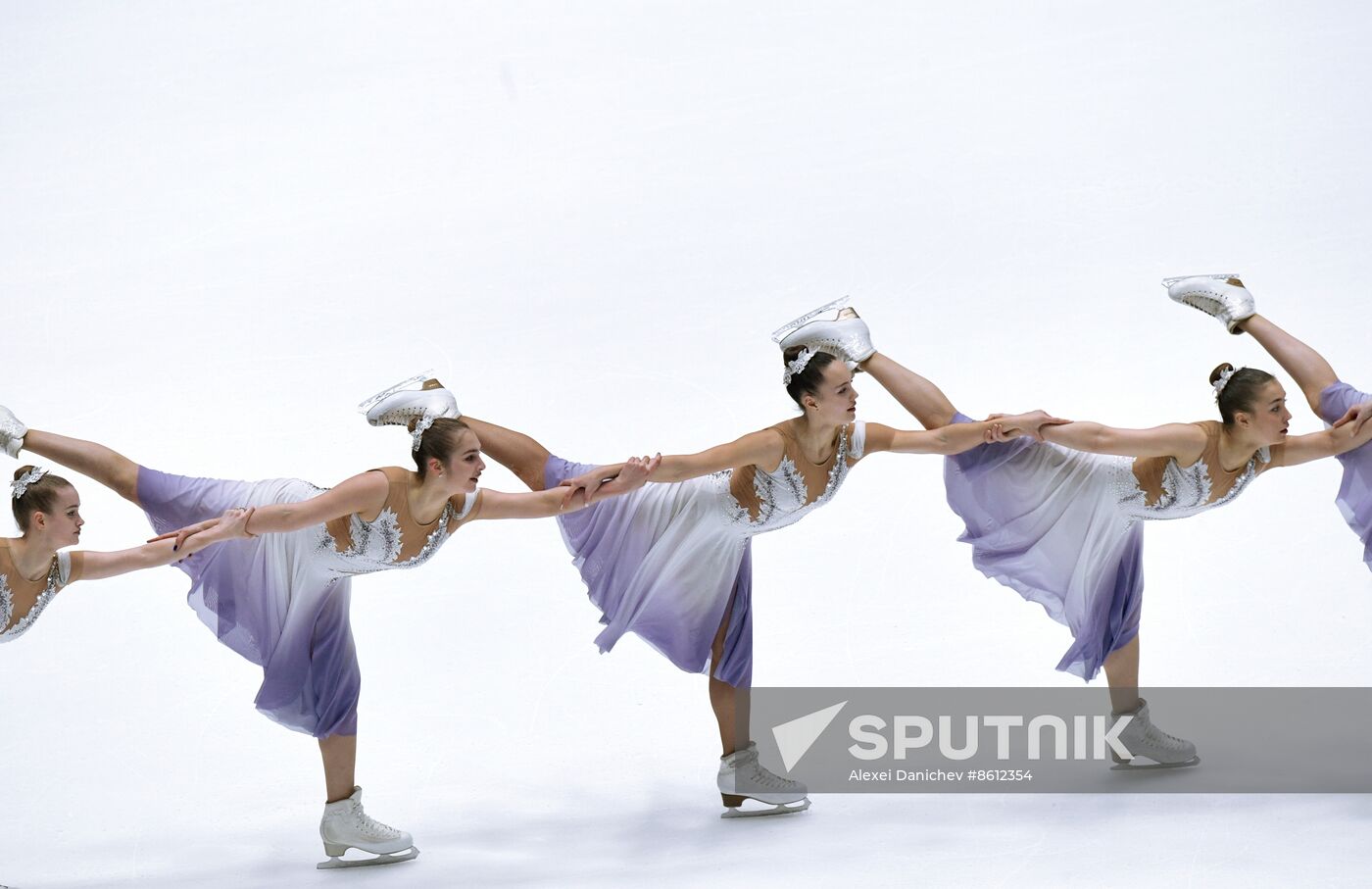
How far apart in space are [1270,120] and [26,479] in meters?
8.15

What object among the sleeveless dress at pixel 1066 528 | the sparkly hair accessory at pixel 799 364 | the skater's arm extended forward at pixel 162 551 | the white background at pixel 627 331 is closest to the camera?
the skater's arm extended forward at pixel 162 551

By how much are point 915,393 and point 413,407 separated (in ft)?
5.54

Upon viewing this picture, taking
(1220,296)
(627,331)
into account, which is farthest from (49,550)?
(627,331)

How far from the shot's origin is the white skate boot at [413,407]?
5555 mm

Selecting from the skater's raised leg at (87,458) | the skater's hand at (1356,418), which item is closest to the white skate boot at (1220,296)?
the skater's hand at (1356,418)

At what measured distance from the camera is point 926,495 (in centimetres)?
833

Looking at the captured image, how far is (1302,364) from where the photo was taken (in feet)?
20.0

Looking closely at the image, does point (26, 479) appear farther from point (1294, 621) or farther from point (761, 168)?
point (761, 168)

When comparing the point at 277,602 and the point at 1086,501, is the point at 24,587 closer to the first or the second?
the point at 277,602

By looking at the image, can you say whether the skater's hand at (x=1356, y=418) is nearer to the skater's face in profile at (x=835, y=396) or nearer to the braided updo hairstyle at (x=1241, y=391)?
the braided updo hairstyle at (x=1241, y=391)

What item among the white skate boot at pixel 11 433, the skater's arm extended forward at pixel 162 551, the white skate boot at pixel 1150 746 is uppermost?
the white skate boot at pixel 11 433

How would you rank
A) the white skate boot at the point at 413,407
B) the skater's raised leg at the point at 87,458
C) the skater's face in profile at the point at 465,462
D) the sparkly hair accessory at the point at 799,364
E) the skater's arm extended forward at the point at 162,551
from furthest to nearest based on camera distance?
the sparkly hair accessory at the point at 799,364
the skater's raised leg at the point at 87,458
the white skate boot at the point at 413,407
the skater's face in profile at the point at 465,462
the skater's arm extended forward at the point at 162,551

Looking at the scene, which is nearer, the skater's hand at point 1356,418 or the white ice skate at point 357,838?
the white ice skate at point 357,838

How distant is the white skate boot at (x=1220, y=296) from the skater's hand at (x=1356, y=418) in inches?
20.8
